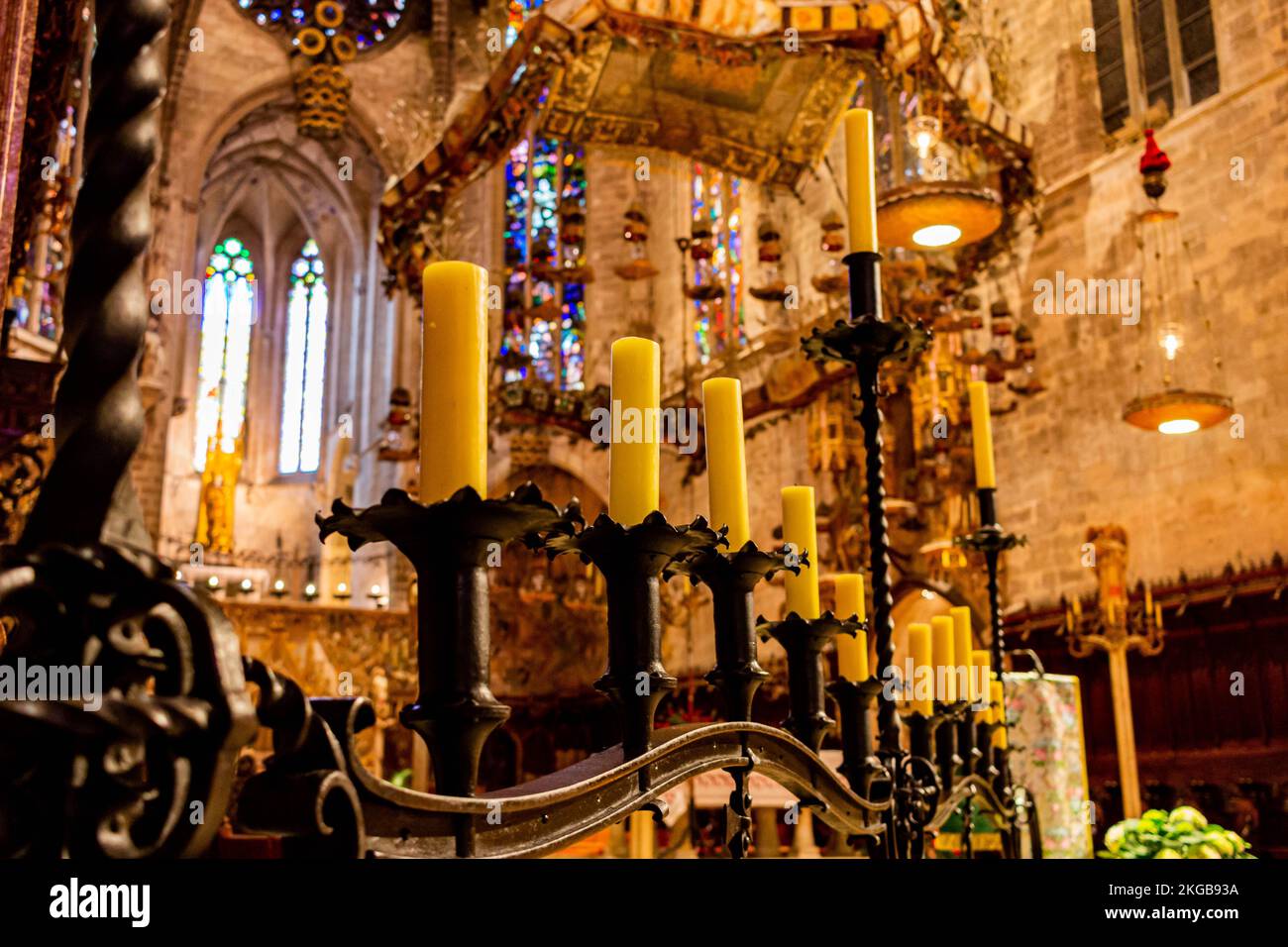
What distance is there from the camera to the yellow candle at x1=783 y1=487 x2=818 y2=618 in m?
1.66

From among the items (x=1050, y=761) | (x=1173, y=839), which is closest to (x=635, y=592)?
(x=1173, y=839)

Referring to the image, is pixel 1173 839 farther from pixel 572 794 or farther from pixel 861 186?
pixel 572 794

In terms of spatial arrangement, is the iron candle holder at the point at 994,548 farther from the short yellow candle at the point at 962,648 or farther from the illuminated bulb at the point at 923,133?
the illuminated bulb at the point at 923,133

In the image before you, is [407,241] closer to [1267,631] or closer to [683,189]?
[1267,631]

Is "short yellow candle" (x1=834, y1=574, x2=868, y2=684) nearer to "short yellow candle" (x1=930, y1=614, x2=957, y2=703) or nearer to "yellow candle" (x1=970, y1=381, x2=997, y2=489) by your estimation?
"short yellow candle" (x1=930, y1=614, x2=957, y2=703)

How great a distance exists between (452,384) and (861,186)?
1163mm

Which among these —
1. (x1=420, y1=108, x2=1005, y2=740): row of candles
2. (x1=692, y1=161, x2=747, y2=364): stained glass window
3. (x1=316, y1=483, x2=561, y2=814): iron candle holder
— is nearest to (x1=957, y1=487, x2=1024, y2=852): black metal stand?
(x1=420, y1=108, x2=1005, y2=740): row of candles

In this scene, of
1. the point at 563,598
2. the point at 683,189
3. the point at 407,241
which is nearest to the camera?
the point at 407,241

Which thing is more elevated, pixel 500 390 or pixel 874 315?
pixel 500 390

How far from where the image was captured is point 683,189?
17203mm

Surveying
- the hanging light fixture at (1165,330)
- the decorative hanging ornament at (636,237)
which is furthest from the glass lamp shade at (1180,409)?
the decorative hanging ornament at (636,237)

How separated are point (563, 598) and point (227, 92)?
34.4 feet

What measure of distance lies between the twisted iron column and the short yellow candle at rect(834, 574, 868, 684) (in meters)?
1.28

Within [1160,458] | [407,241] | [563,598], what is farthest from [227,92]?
[1160,458]
